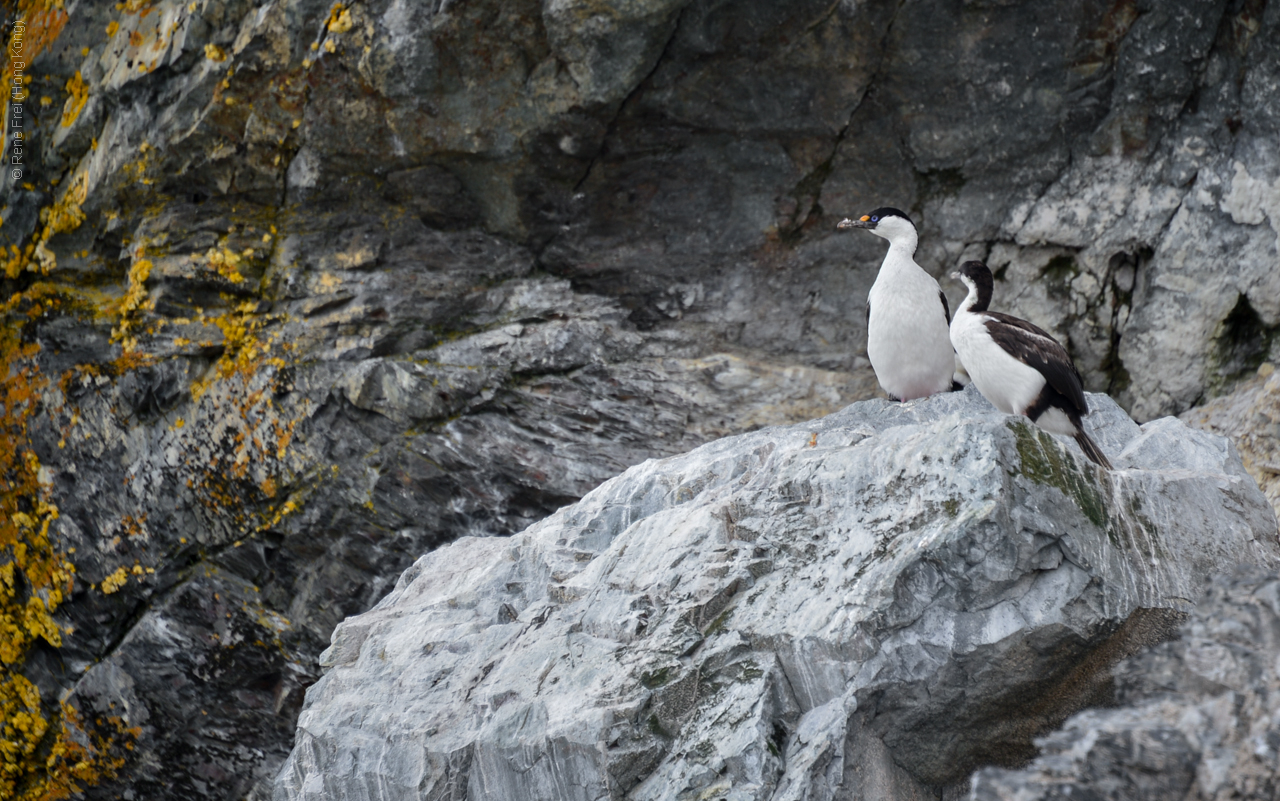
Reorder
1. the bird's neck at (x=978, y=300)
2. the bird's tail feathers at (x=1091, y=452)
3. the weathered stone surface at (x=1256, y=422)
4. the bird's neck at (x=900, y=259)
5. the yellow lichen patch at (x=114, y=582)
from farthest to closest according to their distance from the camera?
the yellow lichen patch at (x=114, y=582), the bird's neck at (x=900, y=259), the weathered stone surface at (x=1256, y=422), the bird's neck at (x=978, y=300), the bird's tail feathers at (x=1091, y=452)

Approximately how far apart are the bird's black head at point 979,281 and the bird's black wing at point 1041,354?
1.52 ft

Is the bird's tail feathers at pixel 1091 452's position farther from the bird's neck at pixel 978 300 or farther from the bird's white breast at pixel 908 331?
the bird's white breast at pixel 908 331

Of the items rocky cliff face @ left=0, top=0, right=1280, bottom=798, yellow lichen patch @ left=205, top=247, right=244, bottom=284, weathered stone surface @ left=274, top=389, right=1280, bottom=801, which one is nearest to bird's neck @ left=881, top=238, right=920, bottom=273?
rocky cliff face @ left=0, top=0, right=1280, bottom=798

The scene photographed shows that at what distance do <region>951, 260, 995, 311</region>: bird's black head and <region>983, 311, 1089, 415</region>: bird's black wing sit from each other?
464 millimetres

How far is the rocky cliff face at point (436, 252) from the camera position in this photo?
25.4ft

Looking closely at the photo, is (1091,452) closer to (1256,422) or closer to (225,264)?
(1256,422)

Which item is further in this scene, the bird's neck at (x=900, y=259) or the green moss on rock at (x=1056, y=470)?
the bird's neck at (x=900, y=259)

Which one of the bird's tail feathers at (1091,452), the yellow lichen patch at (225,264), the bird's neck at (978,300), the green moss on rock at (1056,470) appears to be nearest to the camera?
the green moss on rock at (1056,470)

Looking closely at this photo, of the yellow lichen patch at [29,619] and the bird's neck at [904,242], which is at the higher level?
the bird's neck at [904,242]

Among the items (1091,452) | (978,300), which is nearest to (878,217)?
(978,300)

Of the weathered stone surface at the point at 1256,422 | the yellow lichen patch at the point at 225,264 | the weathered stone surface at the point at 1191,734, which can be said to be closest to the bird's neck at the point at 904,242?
the weathered stone surface at the point at 1256,422

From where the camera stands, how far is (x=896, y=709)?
380cm

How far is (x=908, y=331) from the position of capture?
6.89m

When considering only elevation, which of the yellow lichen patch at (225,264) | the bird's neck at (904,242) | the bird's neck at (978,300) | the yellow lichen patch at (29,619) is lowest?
the yellow lichen patch at (29,619)
